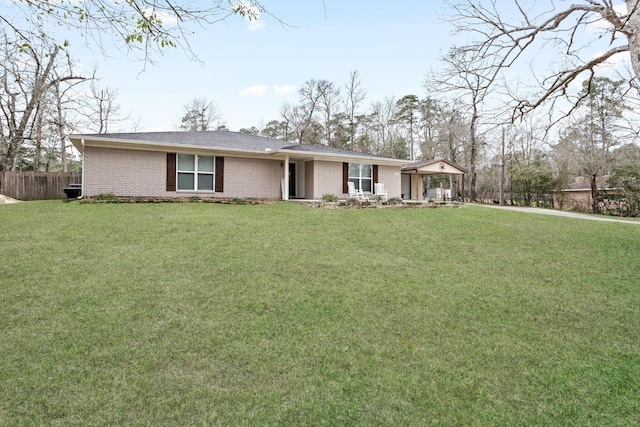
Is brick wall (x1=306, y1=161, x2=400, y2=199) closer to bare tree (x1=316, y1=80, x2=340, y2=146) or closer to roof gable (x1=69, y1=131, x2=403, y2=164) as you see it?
roof gable (x1=69, y1=131, x2=403, y2=164)

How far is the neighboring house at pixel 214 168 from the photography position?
12.0 metres

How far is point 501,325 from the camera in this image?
3959 millimetres

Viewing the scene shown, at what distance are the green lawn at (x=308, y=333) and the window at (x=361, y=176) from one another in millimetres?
8812

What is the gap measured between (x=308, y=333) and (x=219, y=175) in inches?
440

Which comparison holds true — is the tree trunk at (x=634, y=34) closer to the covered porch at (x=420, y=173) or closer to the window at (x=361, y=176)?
the window at (x=361, y=176)

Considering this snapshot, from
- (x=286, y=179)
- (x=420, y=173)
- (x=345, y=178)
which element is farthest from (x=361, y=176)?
(x=420, y=173)

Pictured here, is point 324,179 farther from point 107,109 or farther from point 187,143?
point 107,109

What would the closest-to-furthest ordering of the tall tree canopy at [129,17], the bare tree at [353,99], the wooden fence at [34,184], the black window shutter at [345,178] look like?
1. the tall tree canopy at [129,17]
2. the black window shutter at [345,178]
3. the wooden fence at [34,184]
4. the bare tree at [353,99]

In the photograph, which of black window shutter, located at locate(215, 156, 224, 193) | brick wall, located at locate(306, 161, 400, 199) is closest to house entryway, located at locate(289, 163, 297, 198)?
brick wall, located at locate(306, 161, 400, 199)

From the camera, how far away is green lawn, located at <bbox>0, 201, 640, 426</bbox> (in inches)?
102

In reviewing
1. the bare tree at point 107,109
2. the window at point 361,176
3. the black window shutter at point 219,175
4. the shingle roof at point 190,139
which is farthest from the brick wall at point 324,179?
the bare tree at point 107,109

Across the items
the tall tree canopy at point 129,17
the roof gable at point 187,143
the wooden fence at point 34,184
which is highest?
the roof gable at point 187,143

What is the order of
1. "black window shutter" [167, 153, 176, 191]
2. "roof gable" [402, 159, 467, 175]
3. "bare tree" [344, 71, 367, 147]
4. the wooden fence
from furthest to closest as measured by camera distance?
"bare tree" [344, 71, 367, 147], "roof gable" [402, 159, 467, 175], the wooden fence, "black window shutter" [167, 153, 176, 191]

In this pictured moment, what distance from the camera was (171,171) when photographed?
12.9 m
